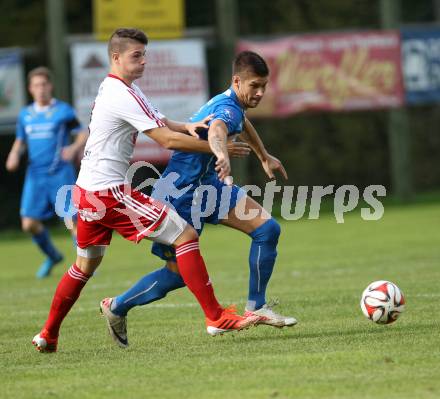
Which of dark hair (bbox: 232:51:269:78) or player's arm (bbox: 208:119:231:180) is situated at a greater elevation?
dark hair (bbox: 232:51:269:78)

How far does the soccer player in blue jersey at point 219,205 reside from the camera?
7121 millimetres

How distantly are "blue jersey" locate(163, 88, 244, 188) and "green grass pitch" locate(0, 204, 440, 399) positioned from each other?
3.37ft

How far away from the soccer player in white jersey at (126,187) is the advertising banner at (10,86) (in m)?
14.1

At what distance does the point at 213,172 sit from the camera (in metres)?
7.37

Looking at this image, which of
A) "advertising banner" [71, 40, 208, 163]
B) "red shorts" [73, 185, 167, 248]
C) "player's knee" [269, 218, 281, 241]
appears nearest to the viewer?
"red shorts" [73, 185, 167, 248]

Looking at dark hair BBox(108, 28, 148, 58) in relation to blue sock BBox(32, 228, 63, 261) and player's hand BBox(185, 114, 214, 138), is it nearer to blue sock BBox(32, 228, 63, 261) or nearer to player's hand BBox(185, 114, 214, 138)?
player's hand BBox(185, 114, 214, 138)

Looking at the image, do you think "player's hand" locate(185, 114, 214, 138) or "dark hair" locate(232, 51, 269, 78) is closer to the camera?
"player's hand" locate(185, 114, 214, 138)

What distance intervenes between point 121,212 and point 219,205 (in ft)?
2.86

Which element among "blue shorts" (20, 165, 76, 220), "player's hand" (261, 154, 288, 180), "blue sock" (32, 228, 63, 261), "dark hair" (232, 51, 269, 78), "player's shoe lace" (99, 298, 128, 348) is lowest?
"blue sock" (32, 228, 63, 261)

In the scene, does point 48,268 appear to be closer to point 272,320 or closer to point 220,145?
point 272,320

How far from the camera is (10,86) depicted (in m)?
20.5

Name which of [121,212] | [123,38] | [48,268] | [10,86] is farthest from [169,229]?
[10,86]

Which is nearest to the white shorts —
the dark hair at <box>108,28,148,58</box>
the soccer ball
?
the dark hair at <box>108,28,148,58</box>

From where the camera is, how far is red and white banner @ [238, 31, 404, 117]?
22000 millimetres
